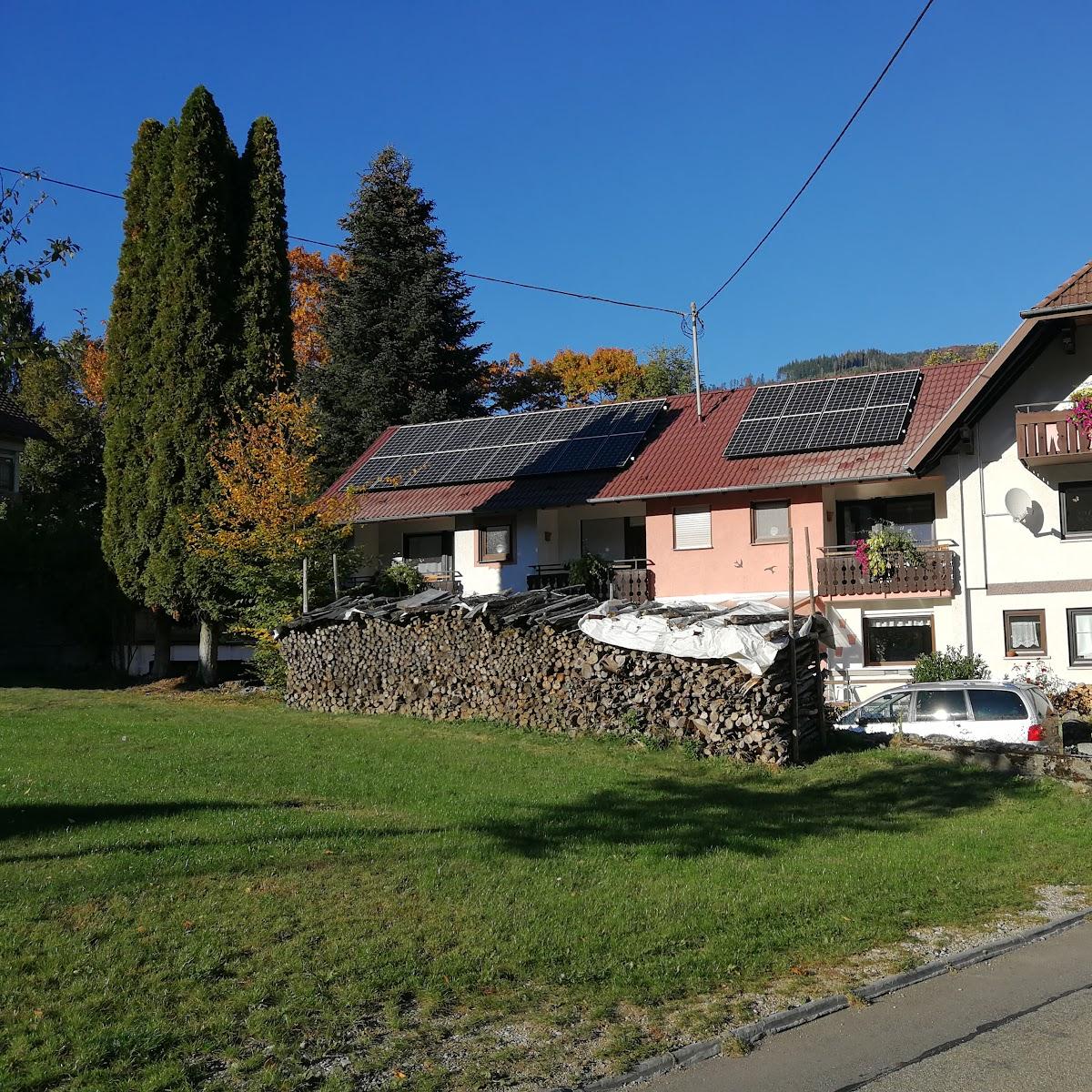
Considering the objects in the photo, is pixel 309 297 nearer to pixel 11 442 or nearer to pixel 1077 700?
pixel 11 442

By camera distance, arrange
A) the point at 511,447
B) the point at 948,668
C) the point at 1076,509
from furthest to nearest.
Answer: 1. the point at 511,447
2. the point at 1076,509
3. the point at 948,668

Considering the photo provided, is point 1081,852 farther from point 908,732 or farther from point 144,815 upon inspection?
point 144,815

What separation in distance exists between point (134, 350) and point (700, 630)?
17.5m

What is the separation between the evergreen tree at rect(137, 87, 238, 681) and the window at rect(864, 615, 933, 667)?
15.7 m

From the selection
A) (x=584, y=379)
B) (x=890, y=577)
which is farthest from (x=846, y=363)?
(x=890, y=577)

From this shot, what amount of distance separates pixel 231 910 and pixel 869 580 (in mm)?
22304

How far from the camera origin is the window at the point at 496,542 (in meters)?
33.9

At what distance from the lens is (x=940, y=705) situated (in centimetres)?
1834

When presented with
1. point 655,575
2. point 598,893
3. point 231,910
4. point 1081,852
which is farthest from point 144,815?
point 655,575

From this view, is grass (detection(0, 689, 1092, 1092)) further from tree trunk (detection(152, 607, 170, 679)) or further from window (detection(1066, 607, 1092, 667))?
tree trunk (detection(152, 607, 170, 679))

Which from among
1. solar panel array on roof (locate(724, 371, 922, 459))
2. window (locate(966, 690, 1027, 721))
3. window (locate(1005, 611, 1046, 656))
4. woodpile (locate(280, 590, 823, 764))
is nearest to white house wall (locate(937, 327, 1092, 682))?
window (locate(1005, 611, 1046, 656))

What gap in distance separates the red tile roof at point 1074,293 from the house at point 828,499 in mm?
42

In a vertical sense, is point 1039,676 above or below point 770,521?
below

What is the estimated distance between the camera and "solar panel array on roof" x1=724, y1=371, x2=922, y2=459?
97.4 feet
